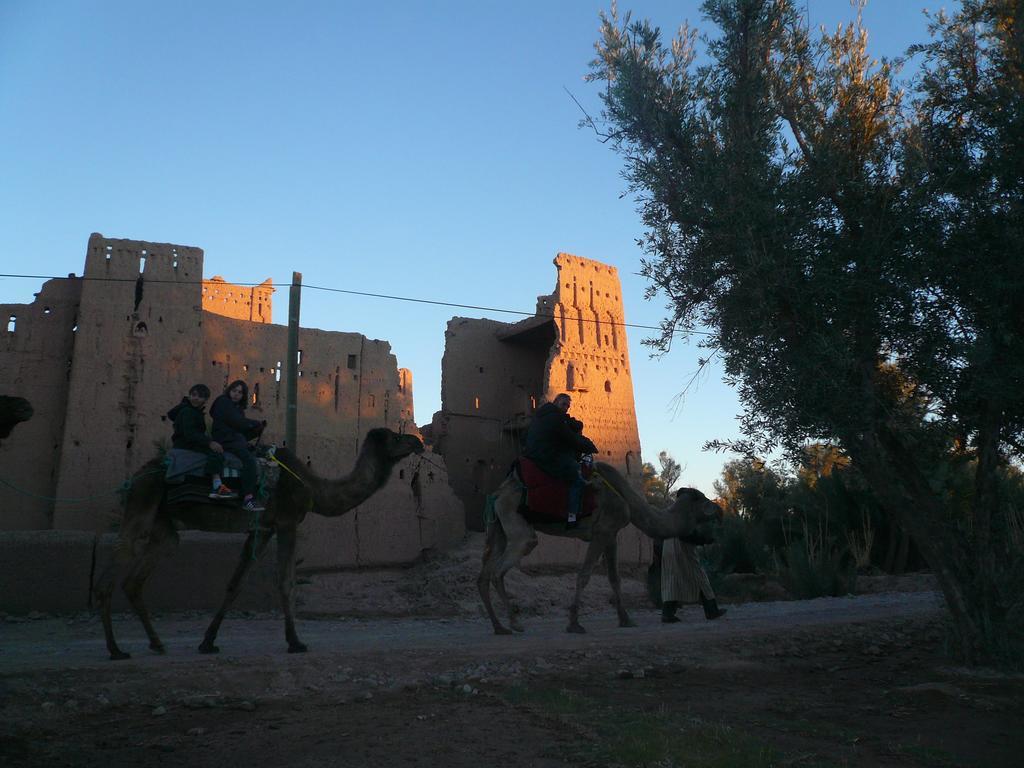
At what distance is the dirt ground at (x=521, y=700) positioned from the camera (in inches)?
214

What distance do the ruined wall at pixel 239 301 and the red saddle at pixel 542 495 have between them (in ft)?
65.3

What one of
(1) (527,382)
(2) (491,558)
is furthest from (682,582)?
(1) (527,382)

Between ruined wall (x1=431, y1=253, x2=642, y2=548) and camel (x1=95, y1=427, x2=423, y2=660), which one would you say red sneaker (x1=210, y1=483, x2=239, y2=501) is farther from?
ruined wall (x1=431, y1=253, x2=642, y2=548)

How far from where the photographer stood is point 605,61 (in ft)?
35.7

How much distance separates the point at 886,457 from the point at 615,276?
626 inches

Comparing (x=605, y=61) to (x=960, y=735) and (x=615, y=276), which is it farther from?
(x=615, y=276)

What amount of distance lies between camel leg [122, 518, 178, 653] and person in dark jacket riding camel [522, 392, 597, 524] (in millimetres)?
→ 4005

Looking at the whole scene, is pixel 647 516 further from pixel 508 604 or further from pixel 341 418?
pixel 341 418

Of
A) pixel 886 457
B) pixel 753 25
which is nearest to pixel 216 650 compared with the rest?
pixel 886 457

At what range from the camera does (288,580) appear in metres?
8.80

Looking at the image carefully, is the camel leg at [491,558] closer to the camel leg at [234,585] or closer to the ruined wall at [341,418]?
the camel leg at [234,585]

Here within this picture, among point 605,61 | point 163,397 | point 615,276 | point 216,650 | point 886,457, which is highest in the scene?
point 615,276

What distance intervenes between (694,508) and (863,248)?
4.29 m

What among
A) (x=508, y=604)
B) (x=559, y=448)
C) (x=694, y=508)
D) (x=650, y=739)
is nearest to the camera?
(x=650, y=739)
